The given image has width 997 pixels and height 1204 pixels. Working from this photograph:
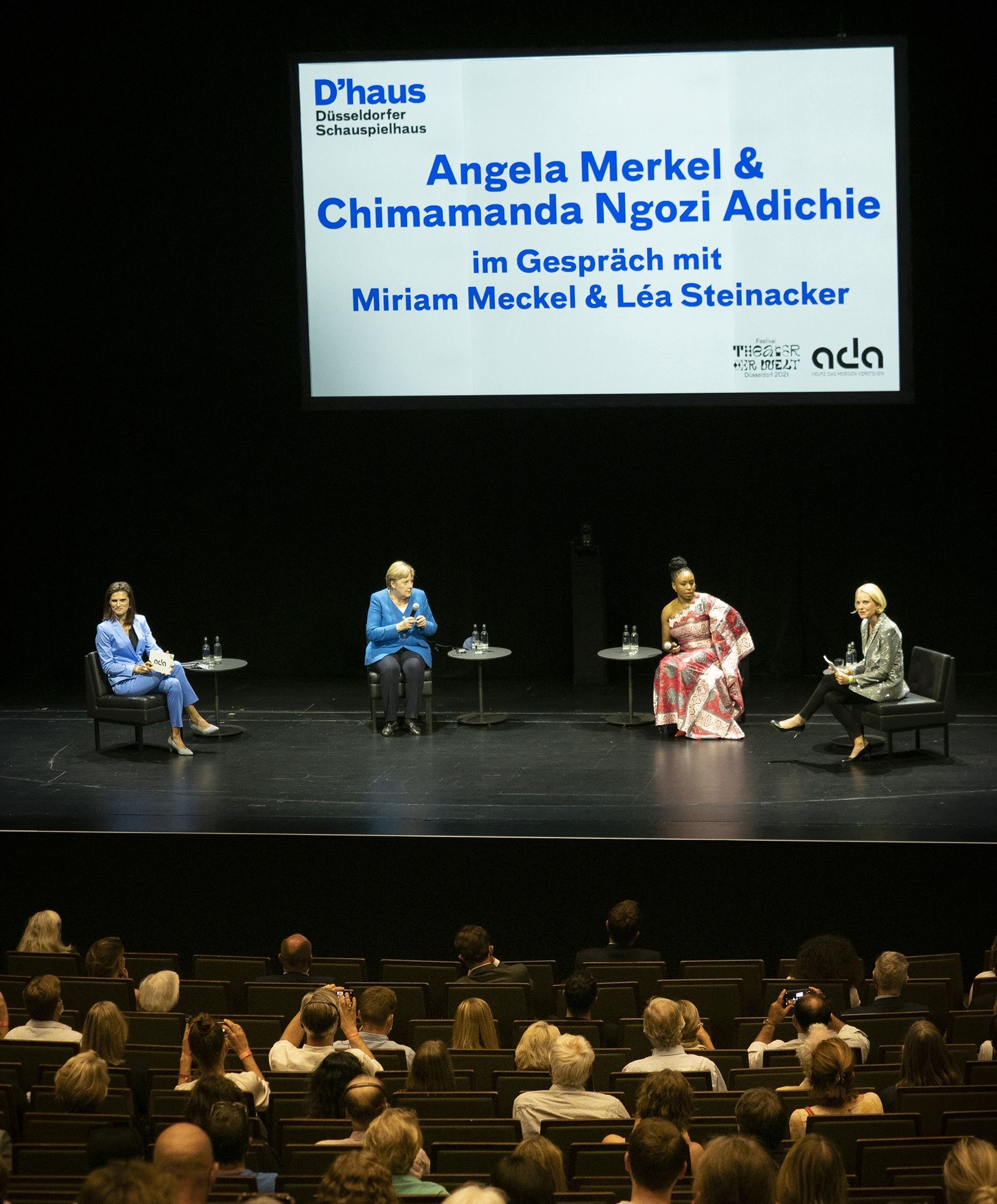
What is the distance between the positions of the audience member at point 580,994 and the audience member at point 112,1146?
173 centimetres

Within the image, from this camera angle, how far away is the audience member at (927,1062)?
4223mm

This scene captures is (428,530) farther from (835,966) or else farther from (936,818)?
(835,966)

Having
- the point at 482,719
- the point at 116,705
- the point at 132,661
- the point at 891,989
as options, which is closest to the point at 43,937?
the point at 116,705

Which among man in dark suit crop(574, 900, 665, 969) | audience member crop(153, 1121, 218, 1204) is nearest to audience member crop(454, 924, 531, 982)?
man in dark suit crop(574, 900, 665, 969)

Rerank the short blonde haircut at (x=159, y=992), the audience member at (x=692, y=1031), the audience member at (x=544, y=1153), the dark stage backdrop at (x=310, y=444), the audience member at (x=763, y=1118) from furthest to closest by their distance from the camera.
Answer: the dark stage backdrop at (x=310, y=444), the short blonde haircut at (x=159, y=992), the audience member at (x=692, y=1031), the audience member at (x=763, y=1118), the audience member at (x=544, y=1153)

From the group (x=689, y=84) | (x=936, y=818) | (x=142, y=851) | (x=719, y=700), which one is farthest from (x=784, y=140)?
(x=142, y=851)

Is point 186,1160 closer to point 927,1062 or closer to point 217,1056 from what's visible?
point 217,1056

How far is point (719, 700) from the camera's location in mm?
8789

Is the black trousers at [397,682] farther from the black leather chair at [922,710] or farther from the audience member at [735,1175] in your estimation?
the audience member at [735,1175]

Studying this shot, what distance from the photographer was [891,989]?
521 centimetres

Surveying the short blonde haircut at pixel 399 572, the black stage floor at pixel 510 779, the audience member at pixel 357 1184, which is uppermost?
the short blonde haircut at pixel 399 572

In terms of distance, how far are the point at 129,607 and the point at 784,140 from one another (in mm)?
4471

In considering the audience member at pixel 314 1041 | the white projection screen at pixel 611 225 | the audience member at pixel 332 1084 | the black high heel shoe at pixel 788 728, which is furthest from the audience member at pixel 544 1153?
the white projection screen at pixel 611 225

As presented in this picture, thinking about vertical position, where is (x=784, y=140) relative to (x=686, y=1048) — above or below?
above
